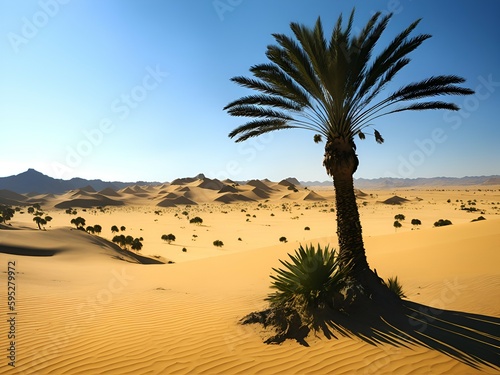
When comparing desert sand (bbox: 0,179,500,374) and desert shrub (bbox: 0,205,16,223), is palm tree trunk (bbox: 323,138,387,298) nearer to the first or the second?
desert sand (bbox: 0,179,500,374)

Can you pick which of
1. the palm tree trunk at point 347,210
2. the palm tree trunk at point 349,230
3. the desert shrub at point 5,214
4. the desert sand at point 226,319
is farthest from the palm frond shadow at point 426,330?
the desert shrub at point 5,214

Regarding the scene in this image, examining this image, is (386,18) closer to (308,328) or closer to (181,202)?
(308,328)

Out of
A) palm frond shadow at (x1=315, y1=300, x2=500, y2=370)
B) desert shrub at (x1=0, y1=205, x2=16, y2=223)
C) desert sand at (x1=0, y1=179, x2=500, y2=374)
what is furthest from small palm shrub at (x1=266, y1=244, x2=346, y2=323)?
desert shrub at (x1=0, y1=205, x2=16, y2=223)

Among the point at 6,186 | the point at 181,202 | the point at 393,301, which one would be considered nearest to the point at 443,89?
the point at 393,301

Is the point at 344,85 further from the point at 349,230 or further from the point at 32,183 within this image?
the point at 32,183

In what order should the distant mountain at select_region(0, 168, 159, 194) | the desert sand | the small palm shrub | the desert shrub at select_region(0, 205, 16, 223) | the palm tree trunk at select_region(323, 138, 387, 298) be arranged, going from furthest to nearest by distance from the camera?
the distant mountain at select_region(0, 168, 159, 194) → the desert shrub at select_region(0, 205, 16, 223) → the palm tree trunk at select_region(323, 138, 387, 298) → the small palm shrub → the desert sand

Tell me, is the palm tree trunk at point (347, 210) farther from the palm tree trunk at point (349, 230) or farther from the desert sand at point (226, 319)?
the desert sand at point (226, 319)

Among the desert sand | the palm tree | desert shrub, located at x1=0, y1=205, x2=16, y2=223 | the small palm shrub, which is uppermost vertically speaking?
the palm tree

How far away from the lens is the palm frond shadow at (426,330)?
16.2 feet

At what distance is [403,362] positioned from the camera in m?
4.53

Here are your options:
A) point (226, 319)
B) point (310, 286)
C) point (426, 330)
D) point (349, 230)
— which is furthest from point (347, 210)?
point (226, 319)

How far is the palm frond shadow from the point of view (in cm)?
494

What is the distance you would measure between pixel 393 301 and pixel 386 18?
7028 millimetres

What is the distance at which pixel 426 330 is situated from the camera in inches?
224
